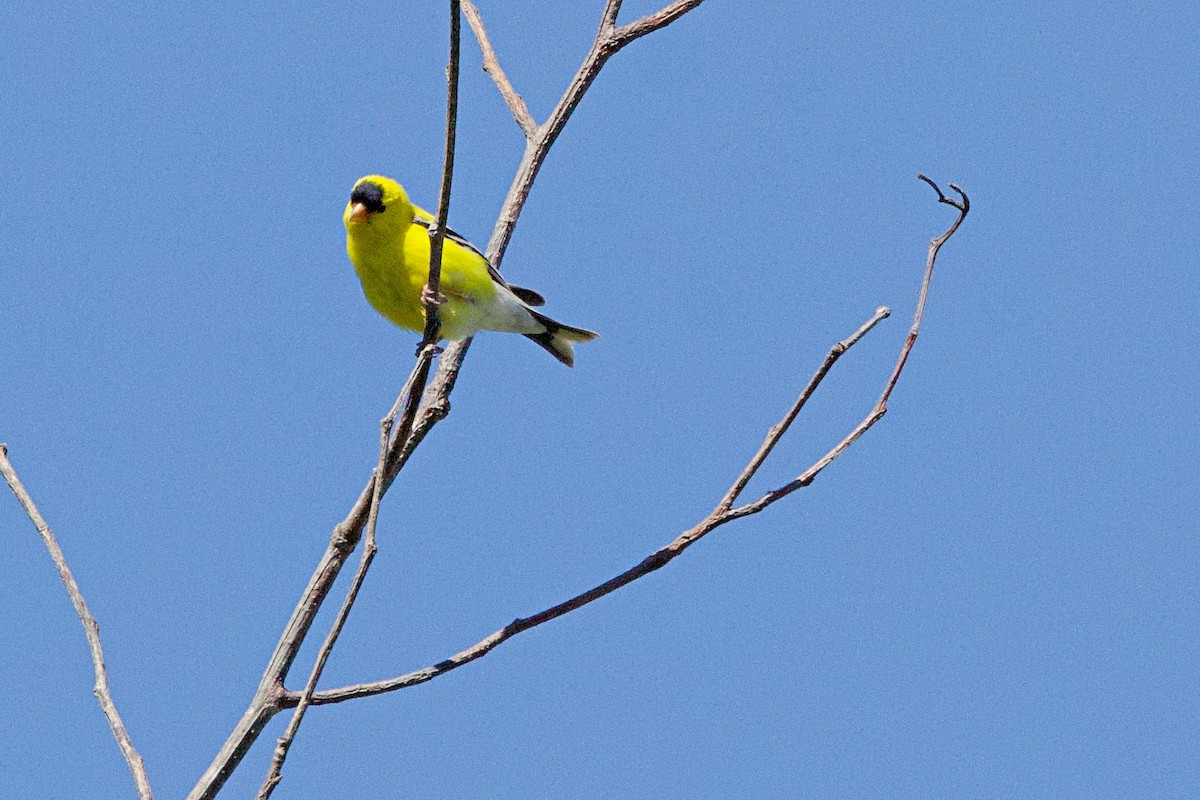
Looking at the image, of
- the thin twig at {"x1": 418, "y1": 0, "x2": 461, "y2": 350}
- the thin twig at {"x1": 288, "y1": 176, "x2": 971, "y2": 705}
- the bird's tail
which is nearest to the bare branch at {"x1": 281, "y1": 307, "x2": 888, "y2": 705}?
the thin twig at {"x1": 288, "y1": 176, "x2": 971, "y2": 705}

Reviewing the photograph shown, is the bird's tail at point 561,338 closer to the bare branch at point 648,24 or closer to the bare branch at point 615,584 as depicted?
the bare branch at point 648,24

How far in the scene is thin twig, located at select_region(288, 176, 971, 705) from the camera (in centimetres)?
215

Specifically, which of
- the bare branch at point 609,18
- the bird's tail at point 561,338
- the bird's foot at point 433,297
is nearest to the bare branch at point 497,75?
the bare branch at point 609,18

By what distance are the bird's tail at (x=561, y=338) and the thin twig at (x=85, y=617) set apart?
345cm

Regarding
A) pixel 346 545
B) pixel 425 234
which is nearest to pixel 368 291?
pixel 425 234

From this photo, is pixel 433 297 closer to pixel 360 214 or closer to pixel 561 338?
pixel 360 214

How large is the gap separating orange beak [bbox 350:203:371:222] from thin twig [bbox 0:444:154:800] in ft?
8.32

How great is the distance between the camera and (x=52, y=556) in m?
2.22

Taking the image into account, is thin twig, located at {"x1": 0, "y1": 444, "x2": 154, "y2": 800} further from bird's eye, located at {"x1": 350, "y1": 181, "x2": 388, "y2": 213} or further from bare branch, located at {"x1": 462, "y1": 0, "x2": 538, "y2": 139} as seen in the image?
bird's eye, located at {"x1": 350, "y1": 181, "x2": 388, "y2": 213}

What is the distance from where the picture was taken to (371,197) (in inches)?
186

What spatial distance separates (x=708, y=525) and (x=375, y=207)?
2921mm

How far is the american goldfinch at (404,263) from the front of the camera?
4699mm

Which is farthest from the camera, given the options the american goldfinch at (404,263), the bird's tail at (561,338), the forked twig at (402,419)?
the bird's tail at (561,338)

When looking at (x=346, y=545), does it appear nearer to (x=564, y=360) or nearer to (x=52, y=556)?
(x=52, y=556)
